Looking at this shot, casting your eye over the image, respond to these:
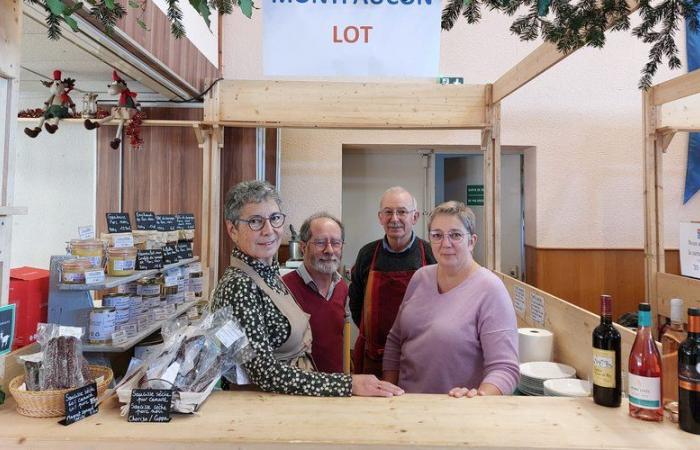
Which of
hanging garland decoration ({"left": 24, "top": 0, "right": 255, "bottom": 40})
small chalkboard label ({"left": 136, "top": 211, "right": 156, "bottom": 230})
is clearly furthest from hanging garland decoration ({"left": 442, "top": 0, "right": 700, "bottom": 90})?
small chalkboard label ({"left": 136, "top": 211, "right": 156, "bottom": 230})

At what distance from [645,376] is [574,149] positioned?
4.17 metres

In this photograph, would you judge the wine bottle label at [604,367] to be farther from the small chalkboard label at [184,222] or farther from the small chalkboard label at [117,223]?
the small chalkboard label at [184,222]

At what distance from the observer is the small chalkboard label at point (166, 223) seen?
2635 millimetres

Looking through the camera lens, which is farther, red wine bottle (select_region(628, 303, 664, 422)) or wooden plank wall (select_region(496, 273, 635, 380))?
wooden plank wall (select_region(496, 273, 635, 380))

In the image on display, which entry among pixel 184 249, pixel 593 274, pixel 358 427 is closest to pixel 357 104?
pixel 184 249

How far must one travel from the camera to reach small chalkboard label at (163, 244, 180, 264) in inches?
101

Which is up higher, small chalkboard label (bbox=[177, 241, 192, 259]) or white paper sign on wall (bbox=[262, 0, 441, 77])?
white paper sign on wall (bbox=[262, 0, 441, 77])

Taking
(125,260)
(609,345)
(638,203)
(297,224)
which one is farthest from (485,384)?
(638,203)

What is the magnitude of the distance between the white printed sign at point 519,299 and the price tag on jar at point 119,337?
2196 millimetres

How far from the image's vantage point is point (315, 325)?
184cm

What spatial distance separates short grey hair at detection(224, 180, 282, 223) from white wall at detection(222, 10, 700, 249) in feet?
10.7

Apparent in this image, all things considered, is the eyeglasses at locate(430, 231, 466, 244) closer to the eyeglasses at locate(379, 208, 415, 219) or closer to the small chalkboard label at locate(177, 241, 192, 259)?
the eyeglasses at locate(379, 208, 415, 219)

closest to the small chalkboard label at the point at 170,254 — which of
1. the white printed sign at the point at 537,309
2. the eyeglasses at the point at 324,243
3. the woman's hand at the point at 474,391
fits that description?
the eyeglasses at the point at 324,243

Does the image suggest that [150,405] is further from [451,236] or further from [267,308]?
[451,236]
